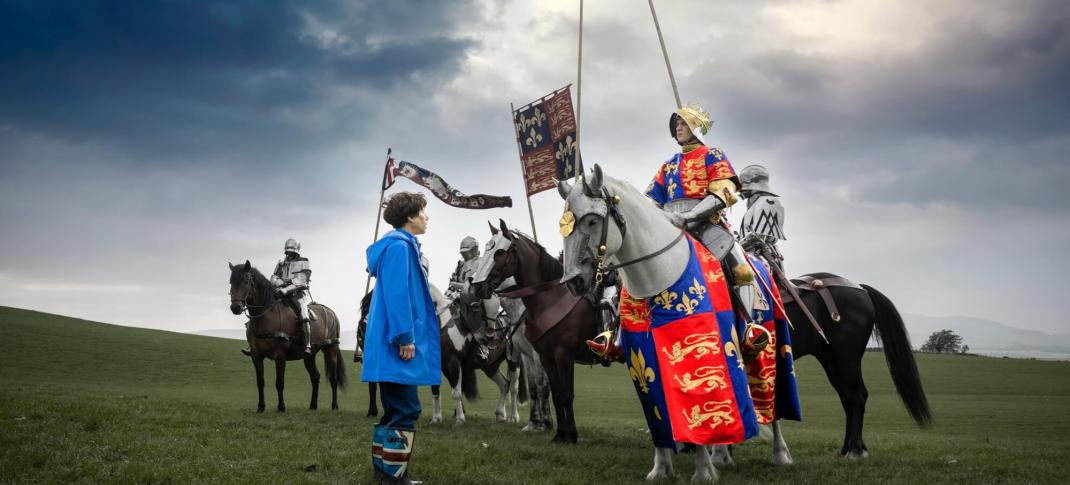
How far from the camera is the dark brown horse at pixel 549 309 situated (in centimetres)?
888

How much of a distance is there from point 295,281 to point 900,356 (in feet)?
37.8

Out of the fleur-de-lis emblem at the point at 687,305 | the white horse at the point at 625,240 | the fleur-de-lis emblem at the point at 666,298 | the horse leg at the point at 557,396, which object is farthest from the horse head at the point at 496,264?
the fleur-de-lis emblem at the point at 687,305

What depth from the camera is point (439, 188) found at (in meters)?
14.0

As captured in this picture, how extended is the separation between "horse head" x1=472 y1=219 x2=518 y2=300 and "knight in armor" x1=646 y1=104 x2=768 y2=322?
123 inches

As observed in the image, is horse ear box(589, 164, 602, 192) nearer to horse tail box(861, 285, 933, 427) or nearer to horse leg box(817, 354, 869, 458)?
horse leg box(817, 354, 869, 458)

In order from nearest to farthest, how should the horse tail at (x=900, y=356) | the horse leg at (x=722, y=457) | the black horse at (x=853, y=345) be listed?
1. the horse leg at (x=722, y=457)
2. the black horse at (x=853, y=345)
3. the horse tail at (x=900, y=356)

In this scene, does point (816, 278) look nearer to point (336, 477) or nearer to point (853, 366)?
point (853, 366)

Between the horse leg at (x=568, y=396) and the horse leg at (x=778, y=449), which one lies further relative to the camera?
the horse leg at (x=568, y=396)

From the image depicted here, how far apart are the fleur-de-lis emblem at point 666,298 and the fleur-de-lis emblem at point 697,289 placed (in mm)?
129

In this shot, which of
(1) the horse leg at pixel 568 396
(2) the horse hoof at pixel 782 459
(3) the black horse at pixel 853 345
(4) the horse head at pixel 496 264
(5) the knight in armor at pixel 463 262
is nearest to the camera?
(2) the horse hoof at pixel 782 459

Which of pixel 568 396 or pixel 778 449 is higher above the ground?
pixel 568 396

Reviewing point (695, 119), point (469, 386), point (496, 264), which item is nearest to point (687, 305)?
point (695, 119)

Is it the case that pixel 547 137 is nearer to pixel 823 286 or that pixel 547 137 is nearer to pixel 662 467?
pixel 823 286

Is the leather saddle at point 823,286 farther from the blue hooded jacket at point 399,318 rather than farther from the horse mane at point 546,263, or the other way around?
the blue hooded jacket at point 399,318
